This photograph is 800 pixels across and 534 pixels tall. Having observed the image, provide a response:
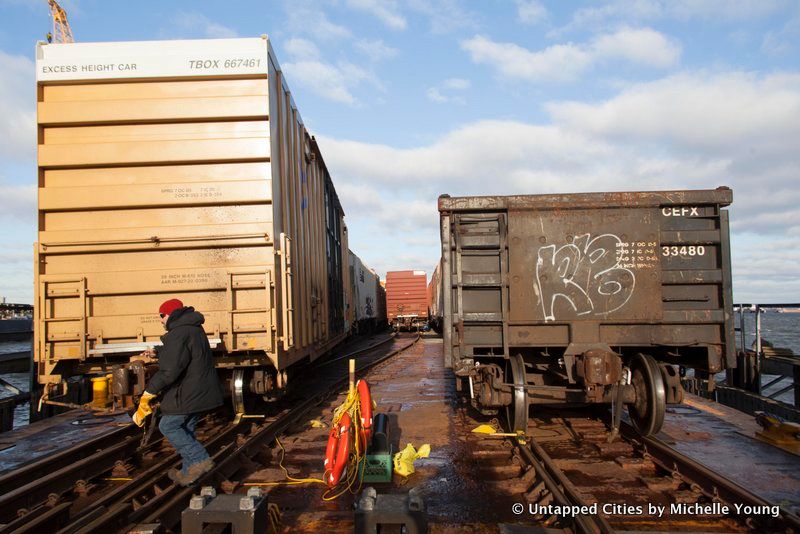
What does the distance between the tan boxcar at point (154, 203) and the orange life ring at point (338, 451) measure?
1.67 meters

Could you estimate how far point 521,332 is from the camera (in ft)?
18.7

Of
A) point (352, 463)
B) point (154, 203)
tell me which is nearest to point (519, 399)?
point (352, 463)

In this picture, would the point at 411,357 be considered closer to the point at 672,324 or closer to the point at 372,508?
the point at 672,324

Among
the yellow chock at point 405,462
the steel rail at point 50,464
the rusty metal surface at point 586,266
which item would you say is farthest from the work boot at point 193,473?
the rusty metal surface at point 586,266

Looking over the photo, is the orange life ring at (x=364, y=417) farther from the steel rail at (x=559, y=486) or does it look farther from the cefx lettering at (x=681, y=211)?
the cefx lettering at (x=681, y=211)

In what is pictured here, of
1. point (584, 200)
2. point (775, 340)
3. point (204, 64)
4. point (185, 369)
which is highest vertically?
point (204, 64)

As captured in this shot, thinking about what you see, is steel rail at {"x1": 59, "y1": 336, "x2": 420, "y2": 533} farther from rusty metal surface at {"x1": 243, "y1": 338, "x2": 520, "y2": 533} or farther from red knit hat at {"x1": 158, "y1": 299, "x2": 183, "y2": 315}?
red knit hat at {"x1": 158, "y1": 299, "x2": 183, "y2": 315}

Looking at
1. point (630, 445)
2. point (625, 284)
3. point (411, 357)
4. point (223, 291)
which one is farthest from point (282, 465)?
point (411, 357)

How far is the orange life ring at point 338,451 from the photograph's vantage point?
4.32 metres

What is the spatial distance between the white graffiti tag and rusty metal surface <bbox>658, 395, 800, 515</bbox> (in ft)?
6.13

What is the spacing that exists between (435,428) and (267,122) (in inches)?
179

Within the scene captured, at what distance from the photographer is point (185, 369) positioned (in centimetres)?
446

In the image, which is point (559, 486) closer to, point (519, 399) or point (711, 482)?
point (711, 482)

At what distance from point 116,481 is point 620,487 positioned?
4.78 meters
